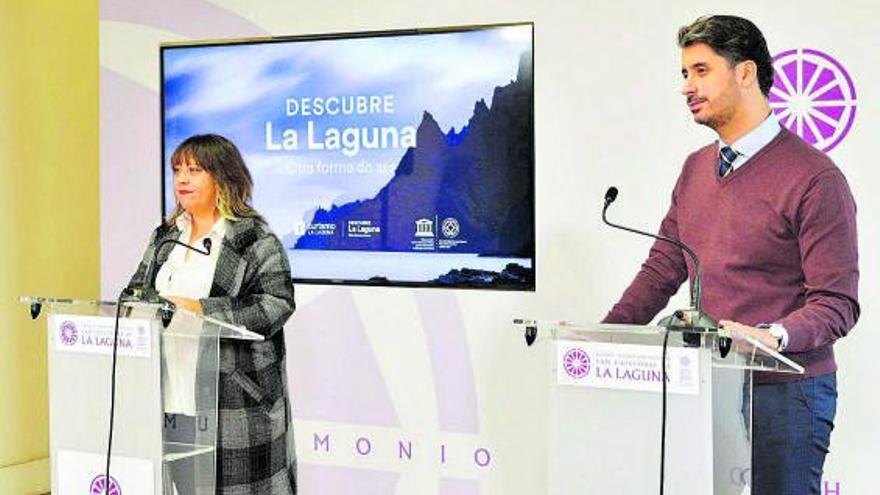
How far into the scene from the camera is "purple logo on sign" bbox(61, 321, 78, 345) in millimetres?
2945

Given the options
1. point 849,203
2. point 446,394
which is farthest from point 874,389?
point 446,394

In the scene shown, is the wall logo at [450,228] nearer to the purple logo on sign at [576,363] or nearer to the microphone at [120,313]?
the microphone at [120,313]

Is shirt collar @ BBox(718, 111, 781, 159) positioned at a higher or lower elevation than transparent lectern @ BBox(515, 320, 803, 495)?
higher

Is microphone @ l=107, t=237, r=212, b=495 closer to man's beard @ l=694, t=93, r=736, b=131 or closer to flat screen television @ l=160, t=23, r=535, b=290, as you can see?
flat screen television @ l=160, t=23, r=535, b=290

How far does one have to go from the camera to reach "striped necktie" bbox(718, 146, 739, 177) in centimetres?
323

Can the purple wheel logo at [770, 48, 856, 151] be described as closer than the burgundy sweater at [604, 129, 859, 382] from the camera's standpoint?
A: No

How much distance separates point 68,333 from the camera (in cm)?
295

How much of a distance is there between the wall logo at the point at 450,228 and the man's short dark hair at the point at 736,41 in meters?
1.04

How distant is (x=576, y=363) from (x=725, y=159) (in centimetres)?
109

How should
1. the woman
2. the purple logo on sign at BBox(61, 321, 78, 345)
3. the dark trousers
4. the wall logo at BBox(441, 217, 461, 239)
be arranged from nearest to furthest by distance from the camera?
1. the dark trousers
2. the purple logo on sign at BBox(61, 321, 78, 345)
3. the woman
4. the wall logo at BBox(441, 217, 461, 239)

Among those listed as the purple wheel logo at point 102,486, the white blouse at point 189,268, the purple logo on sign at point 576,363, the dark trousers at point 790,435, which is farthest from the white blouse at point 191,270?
the dark trousers at point 790,435

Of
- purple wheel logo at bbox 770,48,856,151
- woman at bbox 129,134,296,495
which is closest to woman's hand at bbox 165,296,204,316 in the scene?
woman at bbox 129,134,296,495

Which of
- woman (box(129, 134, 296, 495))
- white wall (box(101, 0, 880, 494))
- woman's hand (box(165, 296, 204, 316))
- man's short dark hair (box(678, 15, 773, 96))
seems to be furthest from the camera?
white wall (box(101, 0, 880, 494))

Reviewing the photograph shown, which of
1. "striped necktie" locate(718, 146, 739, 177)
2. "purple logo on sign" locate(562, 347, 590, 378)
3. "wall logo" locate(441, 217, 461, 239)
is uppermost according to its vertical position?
"striped necktie" locate(718, 146, 739, 177)
